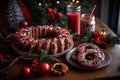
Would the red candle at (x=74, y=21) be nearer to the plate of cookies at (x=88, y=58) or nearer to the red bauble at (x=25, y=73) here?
the plate of cookies at (x=88, y=58)

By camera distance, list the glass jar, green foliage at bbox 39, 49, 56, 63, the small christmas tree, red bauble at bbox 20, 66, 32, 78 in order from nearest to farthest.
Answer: red bauble at bbox 20, 66, 32, 78
green foliage at bbox 39, 49, 56, 63
the glass jar
the small christmas tree

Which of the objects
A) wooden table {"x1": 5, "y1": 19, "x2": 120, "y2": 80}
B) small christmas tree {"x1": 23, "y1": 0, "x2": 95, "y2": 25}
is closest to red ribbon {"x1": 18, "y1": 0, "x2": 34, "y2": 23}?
small christmas tree {"x1": 23, "y1": 0, "x2": 95, "y2": 25}

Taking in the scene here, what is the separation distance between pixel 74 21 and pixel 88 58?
43cm

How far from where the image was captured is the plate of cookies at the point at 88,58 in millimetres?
971

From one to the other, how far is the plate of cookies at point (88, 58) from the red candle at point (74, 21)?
33 centimetres

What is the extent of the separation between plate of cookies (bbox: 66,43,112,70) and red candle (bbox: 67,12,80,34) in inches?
12.9

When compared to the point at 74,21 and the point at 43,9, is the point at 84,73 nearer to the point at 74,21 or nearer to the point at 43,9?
the point at 74,21

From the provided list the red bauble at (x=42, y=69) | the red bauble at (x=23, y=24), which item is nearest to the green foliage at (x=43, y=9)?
the red bauble at (x=23, y=24)

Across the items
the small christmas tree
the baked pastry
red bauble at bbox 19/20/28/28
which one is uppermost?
the small christmas tree

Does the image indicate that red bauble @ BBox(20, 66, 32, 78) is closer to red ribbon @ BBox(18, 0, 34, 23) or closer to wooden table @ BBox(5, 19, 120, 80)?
wooden table @ BBox(5, 19, 120, 80)

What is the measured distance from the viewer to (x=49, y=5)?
1.57 metres

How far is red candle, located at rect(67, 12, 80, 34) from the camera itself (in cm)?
139

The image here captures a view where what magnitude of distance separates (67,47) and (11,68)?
1.02 ft

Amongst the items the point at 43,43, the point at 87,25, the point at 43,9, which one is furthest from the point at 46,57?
the point at 43,9
